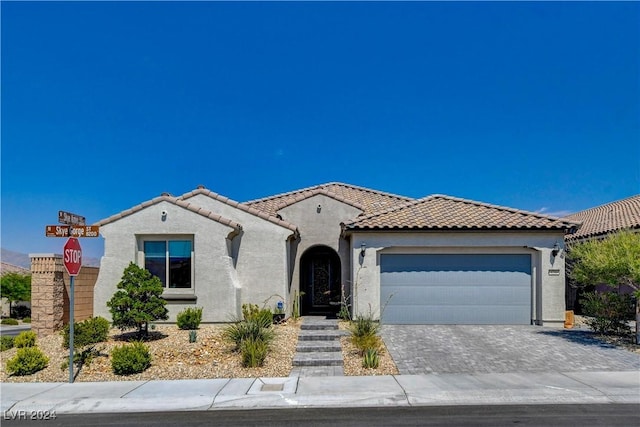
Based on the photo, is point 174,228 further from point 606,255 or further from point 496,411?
point 606,255

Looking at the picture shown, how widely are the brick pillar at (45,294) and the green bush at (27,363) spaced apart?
3.20 metres

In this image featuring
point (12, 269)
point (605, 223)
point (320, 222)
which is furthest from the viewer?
point (12, 269)

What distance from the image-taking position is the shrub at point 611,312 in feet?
43.4

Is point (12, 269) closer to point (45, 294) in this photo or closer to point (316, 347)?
point (45, 294)

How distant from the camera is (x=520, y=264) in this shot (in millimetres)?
15258

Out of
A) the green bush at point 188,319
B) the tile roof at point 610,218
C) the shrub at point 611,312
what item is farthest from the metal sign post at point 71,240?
the tile roof at point 610,218

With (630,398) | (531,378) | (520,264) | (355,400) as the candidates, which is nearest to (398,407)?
(355,400)

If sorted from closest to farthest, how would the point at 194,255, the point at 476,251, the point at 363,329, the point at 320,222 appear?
the point at 363,329 → the point at 194,255 → the point at 476,251 → the point at 320,222

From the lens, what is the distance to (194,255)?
14.9 meters

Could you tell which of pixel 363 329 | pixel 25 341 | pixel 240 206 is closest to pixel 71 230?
pixel 25 341

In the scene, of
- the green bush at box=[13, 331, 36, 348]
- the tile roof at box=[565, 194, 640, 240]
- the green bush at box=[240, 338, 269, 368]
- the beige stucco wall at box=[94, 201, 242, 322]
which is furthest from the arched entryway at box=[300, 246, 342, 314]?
the tile roof at box=[565, 194, 640, 240]

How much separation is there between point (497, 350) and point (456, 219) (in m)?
5.17

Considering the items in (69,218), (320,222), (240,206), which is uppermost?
(240,206)

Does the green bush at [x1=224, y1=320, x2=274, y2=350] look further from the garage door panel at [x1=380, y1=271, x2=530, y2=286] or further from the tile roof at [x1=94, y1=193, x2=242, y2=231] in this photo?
the garage door panel at [x1=380, y1=271, x2=530, y2=286]
